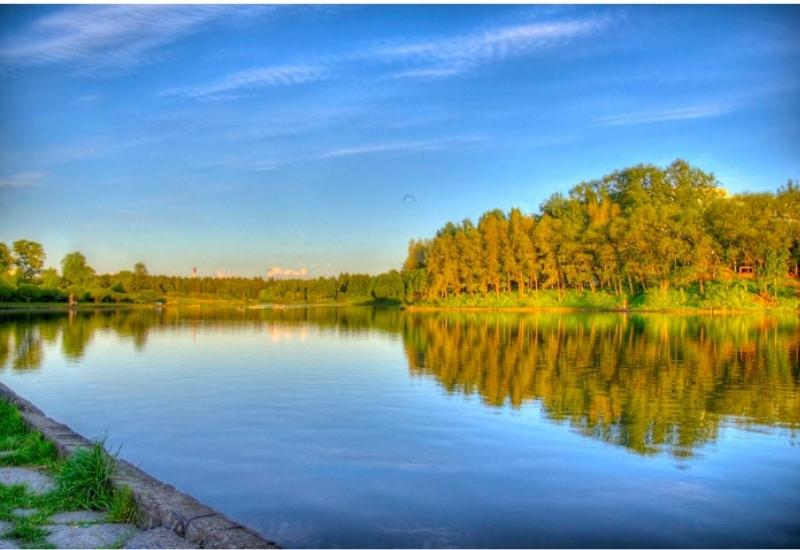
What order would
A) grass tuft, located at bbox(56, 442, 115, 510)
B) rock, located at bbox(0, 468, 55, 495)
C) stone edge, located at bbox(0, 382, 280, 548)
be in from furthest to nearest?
rock, located at bbox(0, 468, 55, 495) < grass tuft, located at bbox(56, 442, 115, 510) < stone edge, located at bbox(0, 382, 280, 548)

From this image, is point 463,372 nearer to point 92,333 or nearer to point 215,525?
point 215,525

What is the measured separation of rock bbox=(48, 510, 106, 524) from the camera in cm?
614

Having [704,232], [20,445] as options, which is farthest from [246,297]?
[20,445]

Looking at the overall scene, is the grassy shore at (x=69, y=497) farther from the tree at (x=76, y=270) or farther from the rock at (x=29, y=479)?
the tree at (x=76, y=270)

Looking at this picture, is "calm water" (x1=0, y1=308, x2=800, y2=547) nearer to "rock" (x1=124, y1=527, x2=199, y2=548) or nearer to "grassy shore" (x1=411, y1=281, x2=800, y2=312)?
"rock" (x1=124, y1=527, x2=199, y2=548)

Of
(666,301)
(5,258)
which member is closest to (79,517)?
(666,301)

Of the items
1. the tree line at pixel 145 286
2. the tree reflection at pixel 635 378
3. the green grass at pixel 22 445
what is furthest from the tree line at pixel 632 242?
the green grass at pixel 22 445

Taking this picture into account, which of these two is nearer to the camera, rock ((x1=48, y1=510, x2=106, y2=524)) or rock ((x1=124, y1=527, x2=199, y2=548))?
rock ((x1=124, y1=527, x2=199, y2=548))

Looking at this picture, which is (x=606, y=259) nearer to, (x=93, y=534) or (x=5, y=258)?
(x=93, y=534)

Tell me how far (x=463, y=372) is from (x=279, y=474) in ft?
36.2

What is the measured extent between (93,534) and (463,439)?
6.50 metres


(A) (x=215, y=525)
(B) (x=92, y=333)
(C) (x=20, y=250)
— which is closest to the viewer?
(A) (x=215, y=525)

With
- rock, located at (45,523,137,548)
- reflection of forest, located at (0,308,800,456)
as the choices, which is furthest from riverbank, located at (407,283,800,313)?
rock, located at (45,523,137,548)

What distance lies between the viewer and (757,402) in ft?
46.6
